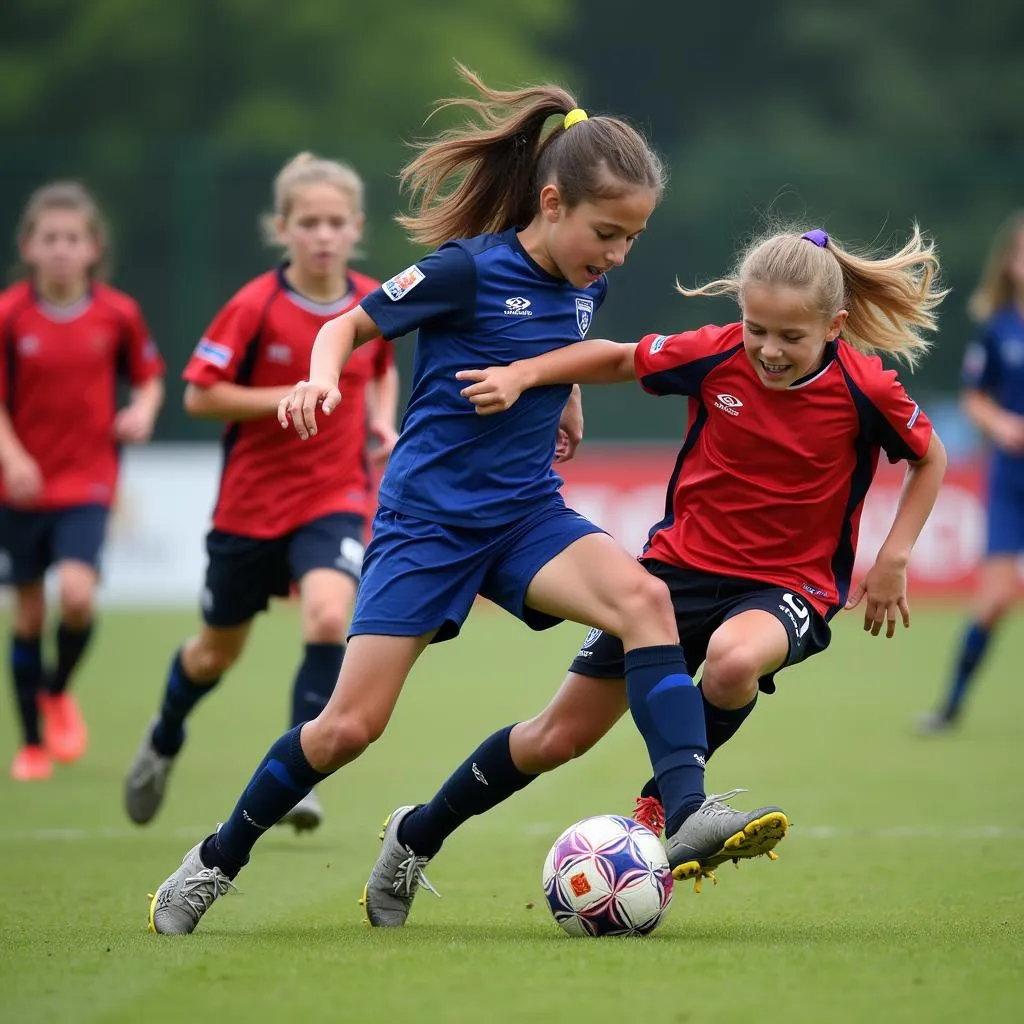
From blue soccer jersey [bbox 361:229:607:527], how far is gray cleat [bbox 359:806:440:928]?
90cm

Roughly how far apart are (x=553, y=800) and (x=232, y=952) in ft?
10.5

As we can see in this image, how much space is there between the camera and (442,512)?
14.8ft

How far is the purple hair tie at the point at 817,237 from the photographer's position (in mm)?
4727

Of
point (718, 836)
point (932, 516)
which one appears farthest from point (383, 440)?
point (932, 516)

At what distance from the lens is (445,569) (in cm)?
450

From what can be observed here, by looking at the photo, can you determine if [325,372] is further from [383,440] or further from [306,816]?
[306,816]

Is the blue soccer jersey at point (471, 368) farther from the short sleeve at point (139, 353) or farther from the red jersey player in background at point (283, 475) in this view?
the short sleeve at point (139, 353)

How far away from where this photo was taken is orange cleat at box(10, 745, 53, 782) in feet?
26.4

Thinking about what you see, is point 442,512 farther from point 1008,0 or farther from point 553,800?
point 1008,0

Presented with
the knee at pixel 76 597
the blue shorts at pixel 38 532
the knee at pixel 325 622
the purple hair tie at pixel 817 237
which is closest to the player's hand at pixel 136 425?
the blue shorts at pixel 38 532

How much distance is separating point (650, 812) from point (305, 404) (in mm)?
1467

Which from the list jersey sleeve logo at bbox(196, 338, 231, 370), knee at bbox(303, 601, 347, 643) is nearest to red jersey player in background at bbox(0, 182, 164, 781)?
jersey sleeve logo at bbox(196, 338, 231, 370)

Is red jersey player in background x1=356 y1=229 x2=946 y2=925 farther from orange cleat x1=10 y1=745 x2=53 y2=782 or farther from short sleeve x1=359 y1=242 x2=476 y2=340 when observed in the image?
orange cleat x1=10 y1=745 x2=53 y2=782

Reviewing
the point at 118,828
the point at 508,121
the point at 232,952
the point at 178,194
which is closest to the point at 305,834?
the point at 118,828
